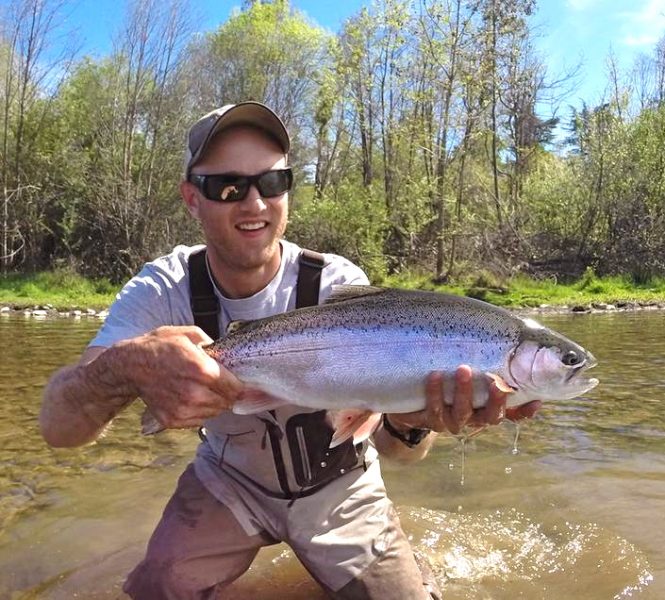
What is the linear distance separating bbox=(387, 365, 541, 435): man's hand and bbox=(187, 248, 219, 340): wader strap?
0.93 m

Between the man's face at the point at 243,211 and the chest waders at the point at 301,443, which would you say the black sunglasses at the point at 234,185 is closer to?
the man's face at the point at 243,211

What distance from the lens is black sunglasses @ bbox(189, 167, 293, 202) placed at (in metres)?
2.86

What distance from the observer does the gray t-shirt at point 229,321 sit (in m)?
2.83

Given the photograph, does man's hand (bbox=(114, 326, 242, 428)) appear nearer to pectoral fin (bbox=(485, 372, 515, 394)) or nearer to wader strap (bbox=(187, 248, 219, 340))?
wader strap (bbox=(187, 248, 219, 340))

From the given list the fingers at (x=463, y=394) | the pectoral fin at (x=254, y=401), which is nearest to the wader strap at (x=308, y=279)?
the pectoral fin at (x=254, y=401)

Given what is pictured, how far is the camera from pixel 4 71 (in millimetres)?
23516

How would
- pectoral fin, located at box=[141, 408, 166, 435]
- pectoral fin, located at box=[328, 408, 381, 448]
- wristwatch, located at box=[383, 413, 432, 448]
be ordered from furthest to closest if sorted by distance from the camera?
1. wristwatch, located at box=[383, 413, 432, 448]
2. pectoral fin, located at box=[328, 408, 381, 448]
3. pectoral fin, located at box=[141, 408, 166, 435]

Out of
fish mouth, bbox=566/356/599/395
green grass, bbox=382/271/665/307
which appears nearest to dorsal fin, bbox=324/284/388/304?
fish mouth, bbox=566/356/599/395

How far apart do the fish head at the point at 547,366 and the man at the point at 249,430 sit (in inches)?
5.4

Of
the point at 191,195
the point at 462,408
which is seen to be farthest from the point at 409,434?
the point at 191,195

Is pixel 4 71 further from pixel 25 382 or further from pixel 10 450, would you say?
pixel 10 450

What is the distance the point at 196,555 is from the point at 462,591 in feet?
4.25

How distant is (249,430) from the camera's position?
113 inches

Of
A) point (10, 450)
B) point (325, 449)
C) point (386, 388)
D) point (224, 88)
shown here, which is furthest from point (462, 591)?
point (224, 88)
